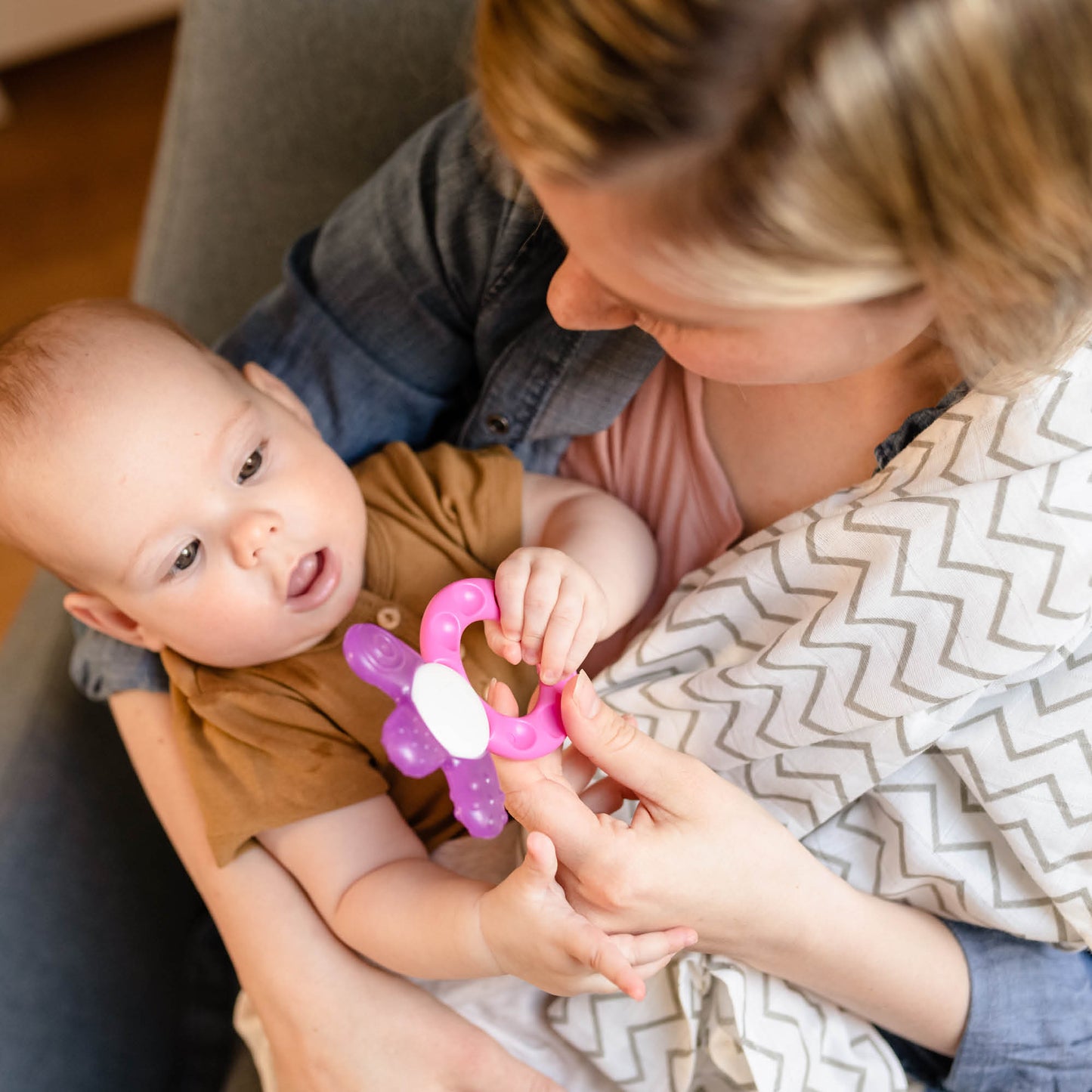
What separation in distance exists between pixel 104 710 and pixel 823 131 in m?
1.02

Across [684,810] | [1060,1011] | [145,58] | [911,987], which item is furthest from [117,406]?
[145,58]

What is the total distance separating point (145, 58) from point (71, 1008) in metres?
2.42

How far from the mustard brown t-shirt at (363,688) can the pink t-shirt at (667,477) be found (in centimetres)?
10

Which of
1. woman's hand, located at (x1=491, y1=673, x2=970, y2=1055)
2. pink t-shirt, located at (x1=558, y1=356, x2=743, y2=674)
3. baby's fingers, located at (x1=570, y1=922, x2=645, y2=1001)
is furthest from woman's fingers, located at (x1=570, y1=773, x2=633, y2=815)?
pink t-shirt, located at (x1=558, y1=356, x2=743, y2=674)

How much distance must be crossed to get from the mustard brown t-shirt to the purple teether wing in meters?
0.20

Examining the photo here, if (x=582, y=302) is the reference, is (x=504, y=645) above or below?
below

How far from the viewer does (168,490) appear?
86 cm

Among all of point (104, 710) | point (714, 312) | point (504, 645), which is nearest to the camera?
point (714, 312)

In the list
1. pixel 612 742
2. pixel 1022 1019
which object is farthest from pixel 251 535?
pixel 1022 1019

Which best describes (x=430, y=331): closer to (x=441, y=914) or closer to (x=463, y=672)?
(x=463, y=672)

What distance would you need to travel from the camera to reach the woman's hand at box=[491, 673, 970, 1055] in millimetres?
689

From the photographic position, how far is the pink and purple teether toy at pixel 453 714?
26.5 inches

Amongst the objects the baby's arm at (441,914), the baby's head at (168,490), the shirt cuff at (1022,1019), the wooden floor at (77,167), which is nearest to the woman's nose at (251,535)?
the baby's head at (168,490)

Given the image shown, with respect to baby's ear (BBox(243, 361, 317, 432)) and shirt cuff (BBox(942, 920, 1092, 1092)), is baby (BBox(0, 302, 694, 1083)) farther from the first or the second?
shirt cuff (BBox(942, 920, 1092, 1092))
